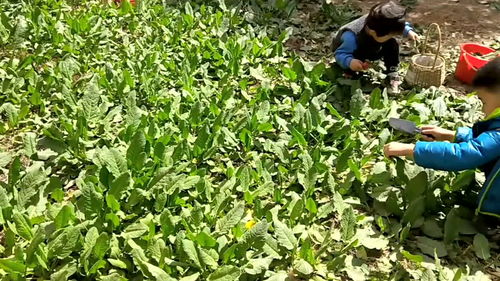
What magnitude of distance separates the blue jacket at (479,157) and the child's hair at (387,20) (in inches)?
41.9

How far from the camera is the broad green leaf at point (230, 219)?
8.55 ft

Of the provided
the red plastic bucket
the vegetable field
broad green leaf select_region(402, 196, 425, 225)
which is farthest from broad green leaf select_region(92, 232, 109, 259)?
the red plastic bucket

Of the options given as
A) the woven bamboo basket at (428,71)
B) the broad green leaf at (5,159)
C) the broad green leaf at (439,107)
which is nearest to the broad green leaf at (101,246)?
the broad green leaf at (5,159)

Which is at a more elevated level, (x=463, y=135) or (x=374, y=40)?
(x=374, y=40)

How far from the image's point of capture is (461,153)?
2.57 metres

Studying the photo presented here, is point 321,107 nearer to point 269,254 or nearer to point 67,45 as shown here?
point 269,254

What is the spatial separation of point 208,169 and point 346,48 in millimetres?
1420

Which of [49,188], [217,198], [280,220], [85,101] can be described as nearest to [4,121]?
[85,101]

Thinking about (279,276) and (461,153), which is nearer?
(279,276)

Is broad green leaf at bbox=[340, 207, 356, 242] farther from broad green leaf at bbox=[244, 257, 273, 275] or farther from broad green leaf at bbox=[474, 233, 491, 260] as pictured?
broad green leaf at bbox=[474, 233, 491, 260]

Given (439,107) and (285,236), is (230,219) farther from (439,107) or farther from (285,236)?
(439,107)

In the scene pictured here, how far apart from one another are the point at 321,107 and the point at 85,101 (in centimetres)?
150

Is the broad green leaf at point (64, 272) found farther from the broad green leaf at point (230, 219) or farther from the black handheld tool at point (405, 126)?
the black handheld tool at point (405, 126)

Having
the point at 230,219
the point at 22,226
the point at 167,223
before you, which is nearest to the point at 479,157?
the point at 230,219
